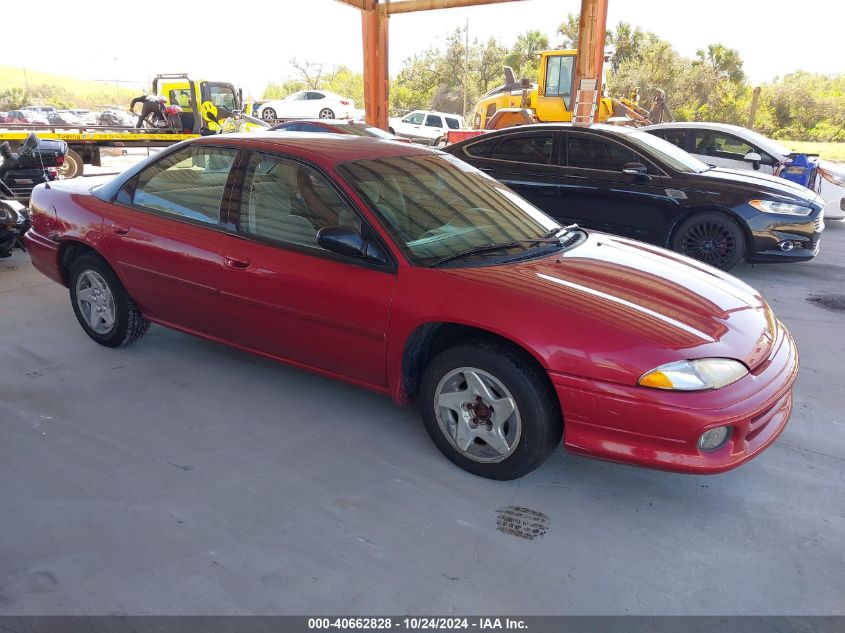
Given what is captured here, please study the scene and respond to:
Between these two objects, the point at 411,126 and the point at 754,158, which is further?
the point at 411,126

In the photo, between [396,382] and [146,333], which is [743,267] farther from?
[146,333]

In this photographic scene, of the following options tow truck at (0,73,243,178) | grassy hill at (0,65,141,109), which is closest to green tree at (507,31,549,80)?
tow truck at (0,73,243,178)

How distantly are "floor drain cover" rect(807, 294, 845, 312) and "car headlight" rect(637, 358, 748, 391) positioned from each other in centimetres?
391

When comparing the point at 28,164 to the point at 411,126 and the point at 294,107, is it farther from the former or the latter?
the point at 294,107

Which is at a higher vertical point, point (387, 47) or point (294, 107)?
point (387, 47)

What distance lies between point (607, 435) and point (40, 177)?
8.53 metres

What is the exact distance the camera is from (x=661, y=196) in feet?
21.6

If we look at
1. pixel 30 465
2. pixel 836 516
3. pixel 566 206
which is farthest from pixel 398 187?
pixel 566 206

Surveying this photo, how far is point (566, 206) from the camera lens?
7047 millimetres

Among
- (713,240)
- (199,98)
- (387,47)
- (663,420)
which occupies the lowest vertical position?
(713,240)

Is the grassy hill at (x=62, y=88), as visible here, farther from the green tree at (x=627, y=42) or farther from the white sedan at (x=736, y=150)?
the white sedan at (x=736, y=150)

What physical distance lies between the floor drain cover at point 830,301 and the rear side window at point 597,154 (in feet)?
6.98

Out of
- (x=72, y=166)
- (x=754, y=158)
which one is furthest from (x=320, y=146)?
(x=72, y=166)

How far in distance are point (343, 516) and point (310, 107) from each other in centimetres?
2685
